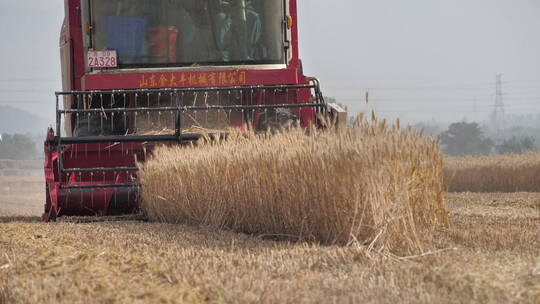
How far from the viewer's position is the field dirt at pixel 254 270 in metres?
4.01

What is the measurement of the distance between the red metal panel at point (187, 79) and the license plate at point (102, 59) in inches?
7.3

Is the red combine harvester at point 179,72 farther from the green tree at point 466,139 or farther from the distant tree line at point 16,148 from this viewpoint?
the distant tree line at point 16,148

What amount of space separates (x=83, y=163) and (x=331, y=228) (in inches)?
145

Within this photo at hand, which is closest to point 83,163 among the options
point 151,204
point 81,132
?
point 81,132

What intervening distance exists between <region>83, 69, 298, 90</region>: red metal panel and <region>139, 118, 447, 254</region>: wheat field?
1443 mm

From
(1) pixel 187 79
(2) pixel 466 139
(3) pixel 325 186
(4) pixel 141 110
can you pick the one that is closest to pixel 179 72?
(1) pixel 187 79

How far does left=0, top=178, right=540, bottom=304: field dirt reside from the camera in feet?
13.2

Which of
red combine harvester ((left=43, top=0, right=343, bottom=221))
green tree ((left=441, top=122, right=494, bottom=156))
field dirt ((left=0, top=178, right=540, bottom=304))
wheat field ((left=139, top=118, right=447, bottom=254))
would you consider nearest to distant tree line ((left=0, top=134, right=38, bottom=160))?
green tree ((left=441, top=122, right=494, bottom=156))

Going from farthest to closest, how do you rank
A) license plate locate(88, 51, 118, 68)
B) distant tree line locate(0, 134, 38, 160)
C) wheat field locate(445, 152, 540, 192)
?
distant tree line locate(0, 134, 38, 160)
wheat field locate(445, 152, 540, 192)
license plate locate(88, 51, 118, 68)

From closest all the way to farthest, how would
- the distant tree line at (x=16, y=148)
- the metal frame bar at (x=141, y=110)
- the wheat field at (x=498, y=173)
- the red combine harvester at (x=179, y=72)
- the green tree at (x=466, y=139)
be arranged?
1. the metal frame bar at (x=141, y=110)
2. the red combine harvester at (x=179, y=72)
3. the wheat field at (x=498, y=173)
4. the green tree at (x=466, y=139)
5. the distant tree line at (x=16, y=148)

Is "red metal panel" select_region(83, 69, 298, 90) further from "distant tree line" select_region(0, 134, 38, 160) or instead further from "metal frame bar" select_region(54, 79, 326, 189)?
"distant tree line" select_region(0, 134, 38, 160)

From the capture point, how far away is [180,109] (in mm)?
8414

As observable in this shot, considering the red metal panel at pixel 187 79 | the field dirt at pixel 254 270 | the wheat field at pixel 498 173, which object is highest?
the red metal panel at pixel 187 79

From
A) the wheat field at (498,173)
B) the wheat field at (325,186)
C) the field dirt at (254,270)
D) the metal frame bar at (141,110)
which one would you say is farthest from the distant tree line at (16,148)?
the field dirt at (254,270)
